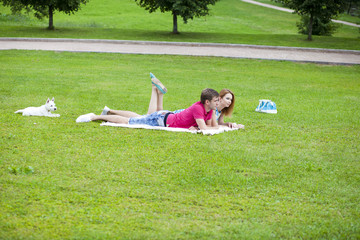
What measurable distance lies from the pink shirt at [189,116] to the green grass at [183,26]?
1801cm

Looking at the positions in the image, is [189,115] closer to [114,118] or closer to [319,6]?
[114,118]

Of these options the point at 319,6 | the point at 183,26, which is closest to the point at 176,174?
the point at 319,6

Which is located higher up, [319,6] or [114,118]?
[319,6]

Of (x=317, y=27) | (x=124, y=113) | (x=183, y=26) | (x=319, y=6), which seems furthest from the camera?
(x=183, y=26)

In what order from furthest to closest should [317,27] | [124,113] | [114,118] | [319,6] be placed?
[317,27] → [319,6] → [124,113] → [114,118]

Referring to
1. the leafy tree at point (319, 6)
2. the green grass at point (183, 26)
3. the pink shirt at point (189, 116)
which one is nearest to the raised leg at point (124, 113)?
the pink shirt at point (189, 116)

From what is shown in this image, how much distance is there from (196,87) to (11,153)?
313 inches

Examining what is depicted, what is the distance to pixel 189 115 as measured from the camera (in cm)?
808

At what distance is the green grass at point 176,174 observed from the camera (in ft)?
15.1

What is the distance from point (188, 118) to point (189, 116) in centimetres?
6

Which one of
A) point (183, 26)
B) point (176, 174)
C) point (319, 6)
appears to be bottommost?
point (176, 174)

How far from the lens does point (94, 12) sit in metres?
49.4

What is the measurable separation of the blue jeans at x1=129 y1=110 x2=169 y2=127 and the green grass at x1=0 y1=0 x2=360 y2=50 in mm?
17779

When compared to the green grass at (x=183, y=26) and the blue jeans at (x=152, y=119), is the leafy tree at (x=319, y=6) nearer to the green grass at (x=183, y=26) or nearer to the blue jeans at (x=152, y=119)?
the green grass at (x=183, y=26)
